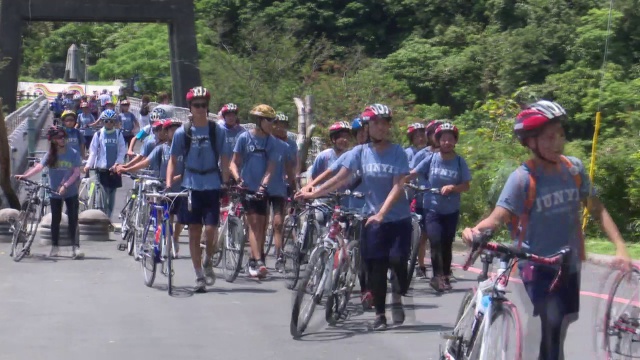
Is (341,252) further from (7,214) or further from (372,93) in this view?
(372,93)

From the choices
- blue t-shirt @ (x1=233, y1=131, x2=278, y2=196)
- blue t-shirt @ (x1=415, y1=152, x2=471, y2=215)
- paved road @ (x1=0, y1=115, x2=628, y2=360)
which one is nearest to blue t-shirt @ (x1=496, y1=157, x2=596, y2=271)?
paved road @ (x1=0, y1=115, x2=628, y2=360)

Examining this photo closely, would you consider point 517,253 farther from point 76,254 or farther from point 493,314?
point 76,254

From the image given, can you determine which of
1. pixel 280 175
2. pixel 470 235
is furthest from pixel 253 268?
pixel 470 235

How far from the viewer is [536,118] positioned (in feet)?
22.0

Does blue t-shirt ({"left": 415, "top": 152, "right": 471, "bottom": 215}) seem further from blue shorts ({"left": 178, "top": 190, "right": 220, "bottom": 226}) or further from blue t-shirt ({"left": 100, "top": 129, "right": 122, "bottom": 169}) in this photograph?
blue t-shirt ({"left": 100, "top": 129, "right": 122, "bottom": 169})

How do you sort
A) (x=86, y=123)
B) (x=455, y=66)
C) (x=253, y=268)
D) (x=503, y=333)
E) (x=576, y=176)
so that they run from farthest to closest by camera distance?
(x=455, y=66) → (x=86, y=123) → (x=253, y=268) → (x=576, y=176) → (x=503, y=333)

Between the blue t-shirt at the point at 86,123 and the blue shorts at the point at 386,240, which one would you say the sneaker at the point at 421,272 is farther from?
the blue t-shirt at the point at 86,123

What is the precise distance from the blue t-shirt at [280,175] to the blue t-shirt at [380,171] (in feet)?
11.7

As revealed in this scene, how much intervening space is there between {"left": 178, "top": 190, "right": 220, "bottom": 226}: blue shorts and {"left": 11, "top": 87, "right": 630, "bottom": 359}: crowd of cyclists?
1 centimetres

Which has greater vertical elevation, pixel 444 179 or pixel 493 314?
pixel 444 179

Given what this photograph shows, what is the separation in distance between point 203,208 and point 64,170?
138 inches

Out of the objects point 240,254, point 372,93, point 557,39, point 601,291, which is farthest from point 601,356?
point 557,39

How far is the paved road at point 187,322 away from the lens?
31.0ft

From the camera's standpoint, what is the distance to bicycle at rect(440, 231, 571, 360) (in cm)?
630
